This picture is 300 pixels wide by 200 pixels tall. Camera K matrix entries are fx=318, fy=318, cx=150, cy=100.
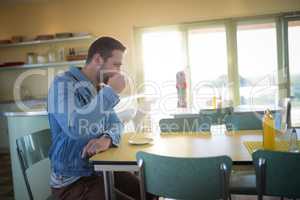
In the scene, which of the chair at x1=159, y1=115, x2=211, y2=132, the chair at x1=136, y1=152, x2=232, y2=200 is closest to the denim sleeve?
the chair at x1=136, y1=152, x2=232, y2=200

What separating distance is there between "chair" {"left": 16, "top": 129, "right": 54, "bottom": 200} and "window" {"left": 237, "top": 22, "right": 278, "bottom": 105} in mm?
3806

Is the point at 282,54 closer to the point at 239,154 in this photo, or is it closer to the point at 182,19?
the point at 182,19

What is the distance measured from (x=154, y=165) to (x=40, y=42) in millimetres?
4487

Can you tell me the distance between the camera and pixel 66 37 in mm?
5117

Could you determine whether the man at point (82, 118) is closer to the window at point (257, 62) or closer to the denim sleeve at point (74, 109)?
the denim sleeve at point (74, 109)

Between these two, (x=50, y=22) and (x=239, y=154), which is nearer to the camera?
(x=239, y=154)

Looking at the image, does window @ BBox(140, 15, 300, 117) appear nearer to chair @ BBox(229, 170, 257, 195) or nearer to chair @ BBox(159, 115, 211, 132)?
chair @ BBox(159, 115, 211, 132)

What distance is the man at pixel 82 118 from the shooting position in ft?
5.41

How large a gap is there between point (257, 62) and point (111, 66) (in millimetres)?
3797

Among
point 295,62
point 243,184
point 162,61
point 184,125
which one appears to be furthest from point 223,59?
point 243,184

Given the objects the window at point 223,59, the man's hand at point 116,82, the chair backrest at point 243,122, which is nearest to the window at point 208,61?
the window at point 223,59

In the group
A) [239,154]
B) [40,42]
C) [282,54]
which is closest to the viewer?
[239,154]

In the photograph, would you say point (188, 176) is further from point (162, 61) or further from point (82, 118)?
point (162, 61)

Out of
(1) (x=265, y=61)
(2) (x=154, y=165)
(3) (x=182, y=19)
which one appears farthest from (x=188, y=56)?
(2) (x=154, y=165)
